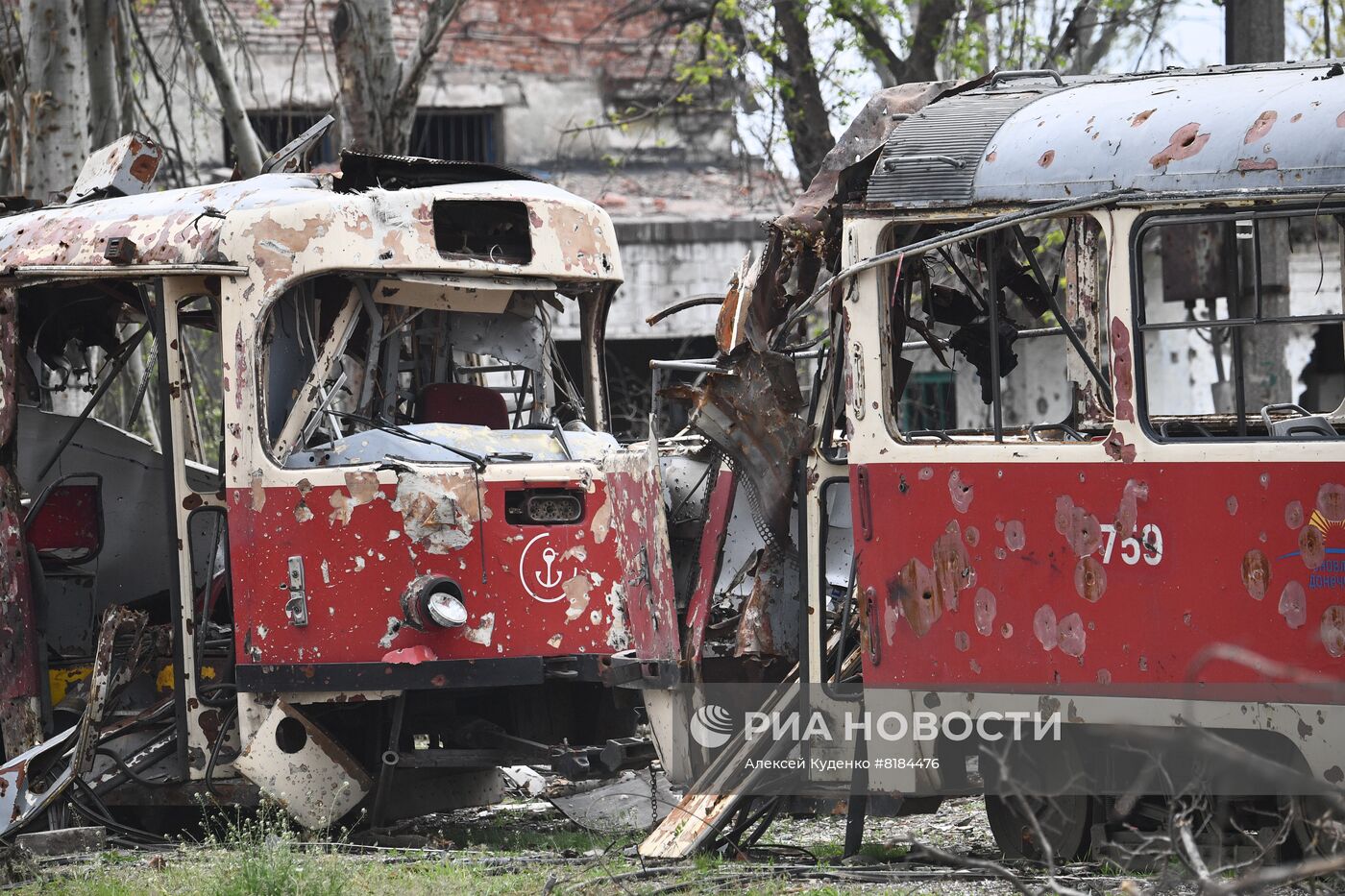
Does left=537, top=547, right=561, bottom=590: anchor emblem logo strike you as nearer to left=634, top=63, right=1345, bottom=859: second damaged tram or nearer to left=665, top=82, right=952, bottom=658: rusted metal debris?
left=665, top=82, right=952, bottom=658: rusted metal debris

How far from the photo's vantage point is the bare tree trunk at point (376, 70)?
1300 cm

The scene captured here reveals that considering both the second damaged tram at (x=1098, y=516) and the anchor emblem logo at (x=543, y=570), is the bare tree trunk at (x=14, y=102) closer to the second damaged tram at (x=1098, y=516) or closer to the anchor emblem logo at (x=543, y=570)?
the anchor emblem logo at (x=543, y=570)

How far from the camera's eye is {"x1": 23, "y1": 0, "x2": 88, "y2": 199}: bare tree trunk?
1203 centimetres

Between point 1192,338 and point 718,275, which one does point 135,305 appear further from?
point 1192,338

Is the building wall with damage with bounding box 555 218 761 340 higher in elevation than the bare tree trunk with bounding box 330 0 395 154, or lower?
lower

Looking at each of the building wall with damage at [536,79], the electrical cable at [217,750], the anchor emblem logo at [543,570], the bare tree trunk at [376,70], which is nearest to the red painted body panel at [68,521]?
the electrical cable at [217,750]

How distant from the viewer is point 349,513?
6.94 m

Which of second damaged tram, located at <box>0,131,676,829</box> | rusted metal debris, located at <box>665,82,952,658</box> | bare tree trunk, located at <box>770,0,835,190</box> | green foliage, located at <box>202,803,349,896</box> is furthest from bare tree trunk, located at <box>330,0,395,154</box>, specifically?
green foliage, located at <box>202,803,349,896</box>

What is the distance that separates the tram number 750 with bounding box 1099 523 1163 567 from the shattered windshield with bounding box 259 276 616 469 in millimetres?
2551

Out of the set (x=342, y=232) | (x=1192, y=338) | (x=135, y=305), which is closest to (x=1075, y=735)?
(x=342, y=232)

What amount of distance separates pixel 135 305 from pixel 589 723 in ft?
9.67

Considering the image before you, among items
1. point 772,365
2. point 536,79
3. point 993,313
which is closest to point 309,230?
point 772,365

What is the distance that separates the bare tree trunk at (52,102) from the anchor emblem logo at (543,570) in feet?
21.7

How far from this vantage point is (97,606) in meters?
8.57
